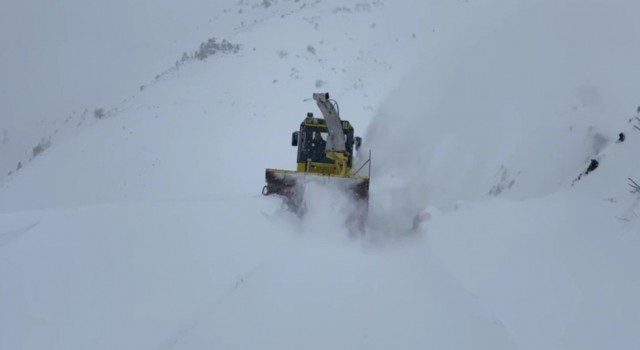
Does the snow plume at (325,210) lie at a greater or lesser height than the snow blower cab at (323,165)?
lesser

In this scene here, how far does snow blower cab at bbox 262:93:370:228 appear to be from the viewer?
11.3 m

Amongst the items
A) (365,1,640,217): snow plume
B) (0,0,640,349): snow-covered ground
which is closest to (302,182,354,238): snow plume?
(0,0,640,349): snow-covered ground

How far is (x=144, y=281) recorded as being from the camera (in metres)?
6.12

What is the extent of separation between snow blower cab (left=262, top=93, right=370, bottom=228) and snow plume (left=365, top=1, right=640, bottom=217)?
152 cm

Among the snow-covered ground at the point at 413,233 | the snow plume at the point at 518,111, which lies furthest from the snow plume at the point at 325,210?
the snow plume at the point at 518,111

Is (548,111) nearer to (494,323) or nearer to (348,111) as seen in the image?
(494,323)

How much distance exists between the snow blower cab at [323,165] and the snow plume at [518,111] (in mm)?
1516

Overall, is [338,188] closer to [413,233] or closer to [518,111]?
[413,233]

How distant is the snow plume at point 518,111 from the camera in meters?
9.58

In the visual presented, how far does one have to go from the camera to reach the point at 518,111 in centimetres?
1202

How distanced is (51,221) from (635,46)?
35.9ft

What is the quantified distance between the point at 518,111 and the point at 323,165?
4.72 meters

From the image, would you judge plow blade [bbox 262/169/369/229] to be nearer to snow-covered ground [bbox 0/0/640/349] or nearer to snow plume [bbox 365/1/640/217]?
snow-covered ground [bbox 0/0/640/349]

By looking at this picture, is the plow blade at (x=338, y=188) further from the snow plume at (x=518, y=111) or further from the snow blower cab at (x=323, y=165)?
the snow plume at (x=518, y=111)
